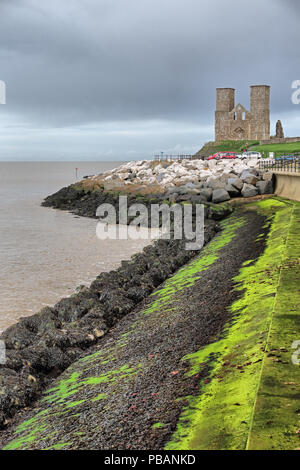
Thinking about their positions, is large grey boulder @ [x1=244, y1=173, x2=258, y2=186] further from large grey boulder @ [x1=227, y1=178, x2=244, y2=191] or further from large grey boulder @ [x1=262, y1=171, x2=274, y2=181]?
large grey boulder @ [x1=262, y1=171, x2=274, y2=181]

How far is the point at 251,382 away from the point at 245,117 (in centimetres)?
9036

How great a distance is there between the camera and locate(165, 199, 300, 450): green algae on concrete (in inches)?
175

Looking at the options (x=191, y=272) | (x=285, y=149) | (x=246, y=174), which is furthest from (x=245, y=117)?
(x=191, y=272)

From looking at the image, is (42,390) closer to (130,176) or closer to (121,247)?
(121,247)

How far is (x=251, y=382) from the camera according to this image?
5363 mm

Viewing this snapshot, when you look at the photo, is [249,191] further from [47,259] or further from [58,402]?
[58,402]

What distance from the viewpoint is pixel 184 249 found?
18.4 m

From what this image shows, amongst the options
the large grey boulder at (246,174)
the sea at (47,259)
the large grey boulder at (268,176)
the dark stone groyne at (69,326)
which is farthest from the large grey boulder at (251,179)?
the dark stone groyne at (69,326)

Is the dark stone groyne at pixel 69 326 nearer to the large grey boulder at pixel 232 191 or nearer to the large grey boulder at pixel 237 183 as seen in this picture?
the large grey boulder at pixel 232 191

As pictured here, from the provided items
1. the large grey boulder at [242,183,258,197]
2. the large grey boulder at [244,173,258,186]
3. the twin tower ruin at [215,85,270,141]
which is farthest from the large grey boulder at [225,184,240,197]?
the twin tower ruin at [215,85,270,141]

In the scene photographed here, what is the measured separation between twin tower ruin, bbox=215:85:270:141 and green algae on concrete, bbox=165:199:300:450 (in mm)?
85149

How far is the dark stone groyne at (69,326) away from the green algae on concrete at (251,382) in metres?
2.61
